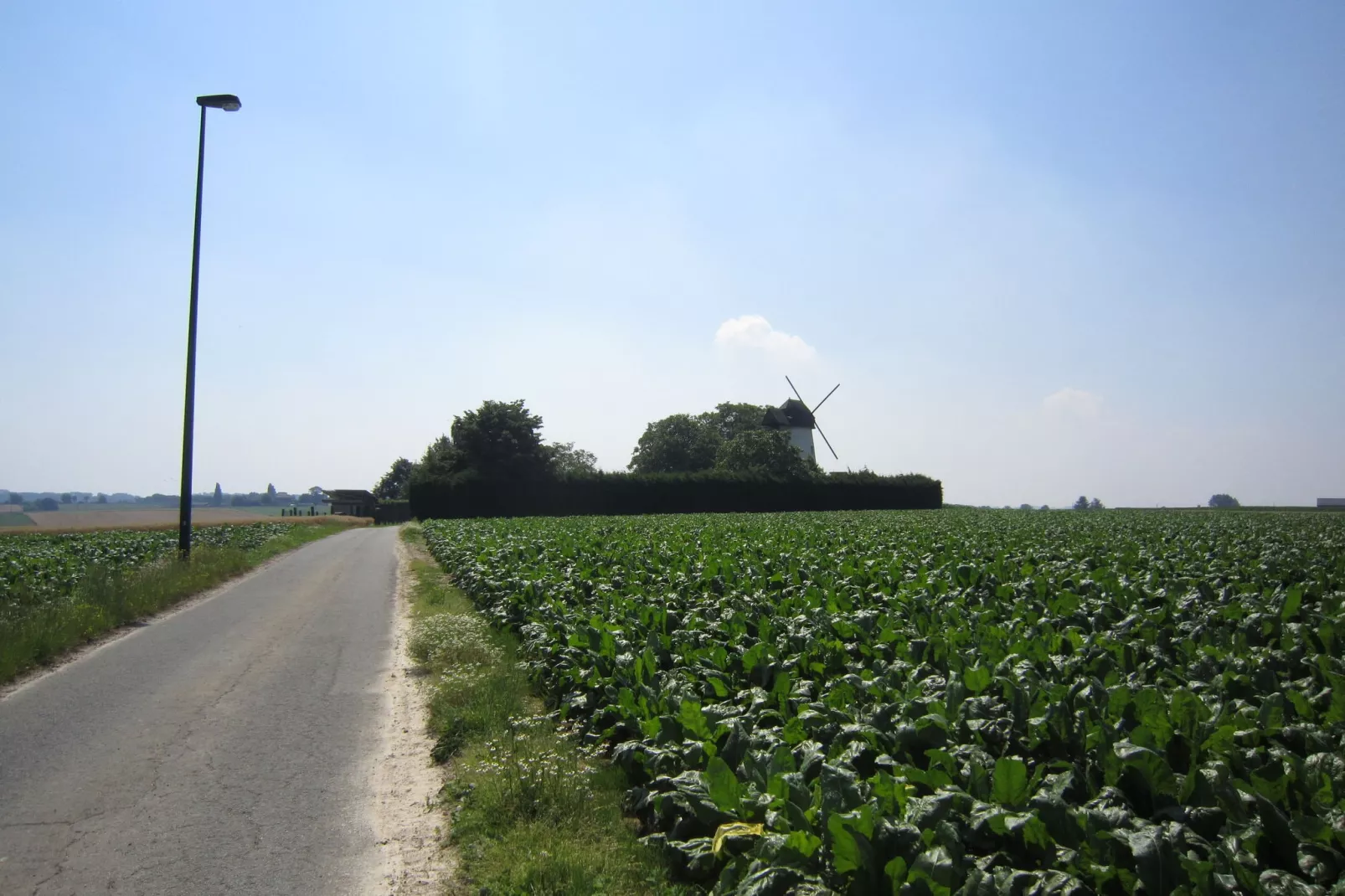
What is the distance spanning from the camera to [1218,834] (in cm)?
331

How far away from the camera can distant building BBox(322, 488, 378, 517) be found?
4122 inches

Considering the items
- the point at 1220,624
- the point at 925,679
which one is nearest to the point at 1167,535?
the point at 1220,624

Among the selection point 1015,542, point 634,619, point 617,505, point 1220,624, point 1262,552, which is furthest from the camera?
point 617,505

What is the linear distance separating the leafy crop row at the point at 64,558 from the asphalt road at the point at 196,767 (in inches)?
151

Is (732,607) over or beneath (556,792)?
over

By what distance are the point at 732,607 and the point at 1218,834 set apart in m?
5.86

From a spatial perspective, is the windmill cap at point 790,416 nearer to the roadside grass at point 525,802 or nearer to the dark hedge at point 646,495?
the dark hedge at point 646,495

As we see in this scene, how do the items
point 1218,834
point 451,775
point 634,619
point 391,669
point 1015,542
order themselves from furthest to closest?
point 1015,542
point 391,669
point 634,619
point 451,775
point 1218,834

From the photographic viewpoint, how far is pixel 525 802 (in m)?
5.06

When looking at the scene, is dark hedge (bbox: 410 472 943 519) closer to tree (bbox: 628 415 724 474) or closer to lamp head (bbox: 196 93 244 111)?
tree (bbox: 628 415 724 474)

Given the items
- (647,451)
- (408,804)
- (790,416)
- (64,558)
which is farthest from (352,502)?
(408,804)

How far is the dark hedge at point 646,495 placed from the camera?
179ft

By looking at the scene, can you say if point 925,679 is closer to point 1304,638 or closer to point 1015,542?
point 1304,638

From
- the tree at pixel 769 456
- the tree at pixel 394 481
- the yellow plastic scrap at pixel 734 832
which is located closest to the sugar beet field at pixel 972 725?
the yellow plastic scrap at pixel 734 832
